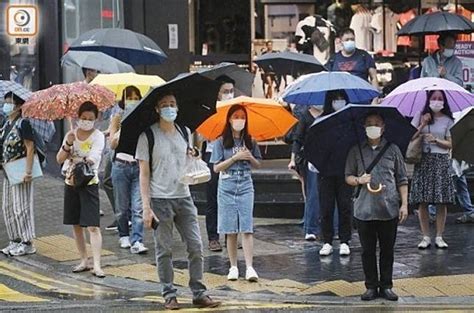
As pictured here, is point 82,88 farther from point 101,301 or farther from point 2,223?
point 2,223

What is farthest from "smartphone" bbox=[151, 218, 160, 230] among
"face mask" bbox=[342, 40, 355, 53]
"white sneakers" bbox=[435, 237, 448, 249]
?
"face mask" bbox=[342, 40, 355, 53]

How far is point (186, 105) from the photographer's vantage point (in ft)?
31.0

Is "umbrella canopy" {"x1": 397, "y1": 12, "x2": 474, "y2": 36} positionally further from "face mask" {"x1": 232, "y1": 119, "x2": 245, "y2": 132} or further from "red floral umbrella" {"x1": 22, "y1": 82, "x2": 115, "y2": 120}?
"red floral umbrella" {"x1": 22, "y1": 82, "x2": 115, "y2": 120}

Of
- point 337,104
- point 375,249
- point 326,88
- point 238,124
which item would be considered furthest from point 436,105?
point 375,249

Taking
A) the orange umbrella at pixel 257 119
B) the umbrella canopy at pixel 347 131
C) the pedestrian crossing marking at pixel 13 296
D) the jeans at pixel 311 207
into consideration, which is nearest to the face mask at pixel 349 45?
the jeans at pixel 311 207

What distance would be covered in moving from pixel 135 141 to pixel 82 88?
2.06 meters

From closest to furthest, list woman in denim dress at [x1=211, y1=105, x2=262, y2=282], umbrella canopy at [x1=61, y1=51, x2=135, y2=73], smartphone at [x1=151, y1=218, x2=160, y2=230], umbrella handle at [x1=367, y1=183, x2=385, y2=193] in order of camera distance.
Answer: smartphone at [x1=151, y1=218, x2=160, y2=230] < umbrella handle at [x1=367, y1=183, x2=385, y2=193] < woman in denim dress at [x1=211, y1=105, x2=262, y2=282] < umbrella canopy at [x1=61, y1=51, x2=135, y2=73]

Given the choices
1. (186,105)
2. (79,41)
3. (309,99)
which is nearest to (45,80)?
(79,41)

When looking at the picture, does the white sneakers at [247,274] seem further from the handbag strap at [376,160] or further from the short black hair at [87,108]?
the short black hair at [87,108]

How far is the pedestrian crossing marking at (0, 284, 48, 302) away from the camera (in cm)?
966

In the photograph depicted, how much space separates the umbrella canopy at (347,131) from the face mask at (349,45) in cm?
476

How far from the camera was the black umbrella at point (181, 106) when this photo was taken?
29.3ft

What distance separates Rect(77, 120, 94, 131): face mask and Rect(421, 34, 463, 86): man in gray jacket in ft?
19.7

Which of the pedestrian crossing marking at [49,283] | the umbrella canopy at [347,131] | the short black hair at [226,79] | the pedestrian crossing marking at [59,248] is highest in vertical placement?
the short black hair at [226,79]
